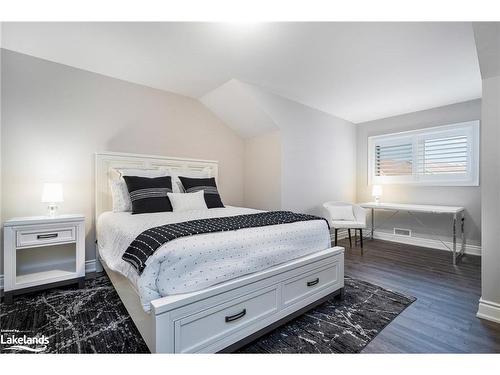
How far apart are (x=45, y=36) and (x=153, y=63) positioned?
2.97ft

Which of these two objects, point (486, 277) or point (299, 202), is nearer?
point (486, 277)

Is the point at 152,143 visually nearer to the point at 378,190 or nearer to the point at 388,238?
the point at 378,190

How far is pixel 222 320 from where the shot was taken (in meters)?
1.40

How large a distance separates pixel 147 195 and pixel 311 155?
8.83 ft

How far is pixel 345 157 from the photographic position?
15.7 feet

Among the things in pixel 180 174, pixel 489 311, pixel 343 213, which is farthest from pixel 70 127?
pixel 489 311

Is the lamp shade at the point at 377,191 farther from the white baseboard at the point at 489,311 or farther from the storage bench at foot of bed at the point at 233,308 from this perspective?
the storage bench at foot of bed at the point at 233,308

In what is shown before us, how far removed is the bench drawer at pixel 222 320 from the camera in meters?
1.26

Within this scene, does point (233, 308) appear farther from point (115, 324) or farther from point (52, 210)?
point (52, 210)

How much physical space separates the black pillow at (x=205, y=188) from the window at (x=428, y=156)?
329 centimetres

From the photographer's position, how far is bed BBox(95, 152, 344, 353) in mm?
1264

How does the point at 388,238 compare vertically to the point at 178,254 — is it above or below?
below

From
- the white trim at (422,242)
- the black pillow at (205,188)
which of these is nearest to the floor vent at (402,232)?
the white trim at (422,242)
